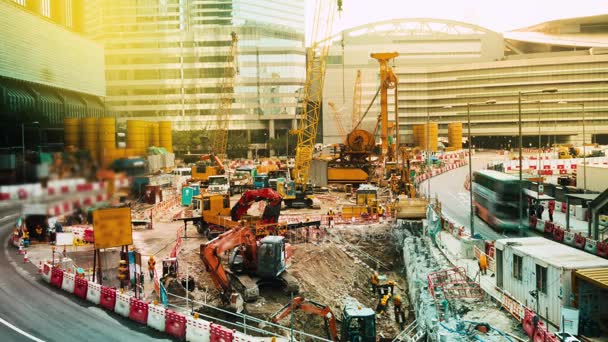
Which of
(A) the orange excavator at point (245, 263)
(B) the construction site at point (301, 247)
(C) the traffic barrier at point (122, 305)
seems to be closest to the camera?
(B) the construction site at point (301, 247)

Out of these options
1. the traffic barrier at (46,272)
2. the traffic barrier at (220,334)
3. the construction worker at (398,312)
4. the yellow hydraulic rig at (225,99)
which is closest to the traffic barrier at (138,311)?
the traffic barrier at (220,334)

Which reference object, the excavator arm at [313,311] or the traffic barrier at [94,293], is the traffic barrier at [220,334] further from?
the traffic barrier at [94,293]

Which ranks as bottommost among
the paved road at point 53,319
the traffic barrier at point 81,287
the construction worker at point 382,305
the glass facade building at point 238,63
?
the construction worker at point 382,305

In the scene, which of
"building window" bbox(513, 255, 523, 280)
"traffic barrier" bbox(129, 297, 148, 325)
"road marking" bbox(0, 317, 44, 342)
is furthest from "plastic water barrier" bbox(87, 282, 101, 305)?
"building window" bbox(513, 255, 523, 280)

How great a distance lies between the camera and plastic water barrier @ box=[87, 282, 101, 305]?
2545 centimetres

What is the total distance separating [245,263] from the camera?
31.1m

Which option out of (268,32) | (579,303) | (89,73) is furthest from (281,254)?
(268,32)

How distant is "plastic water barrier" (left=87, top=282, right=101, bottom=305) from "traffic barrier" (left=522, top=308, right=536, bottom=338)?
1887cm

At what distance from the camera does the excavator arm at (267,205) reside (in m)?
38.4

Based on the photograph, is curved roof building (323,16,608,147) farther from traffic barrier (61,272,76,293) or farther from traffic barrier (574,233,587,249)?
traffic barrier (61,272,76,293)

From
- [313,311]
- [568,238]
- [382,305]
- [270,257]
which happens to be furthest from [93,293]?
[568,238]

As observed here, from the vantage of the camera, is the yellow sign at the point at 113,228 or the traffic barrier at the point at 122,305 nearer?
the traffic barrier at the point at 122,305

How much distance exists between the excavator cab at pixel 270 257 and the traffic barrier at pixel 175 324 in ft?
27.5

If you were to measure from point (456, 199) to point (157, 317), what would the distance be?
47.3m
